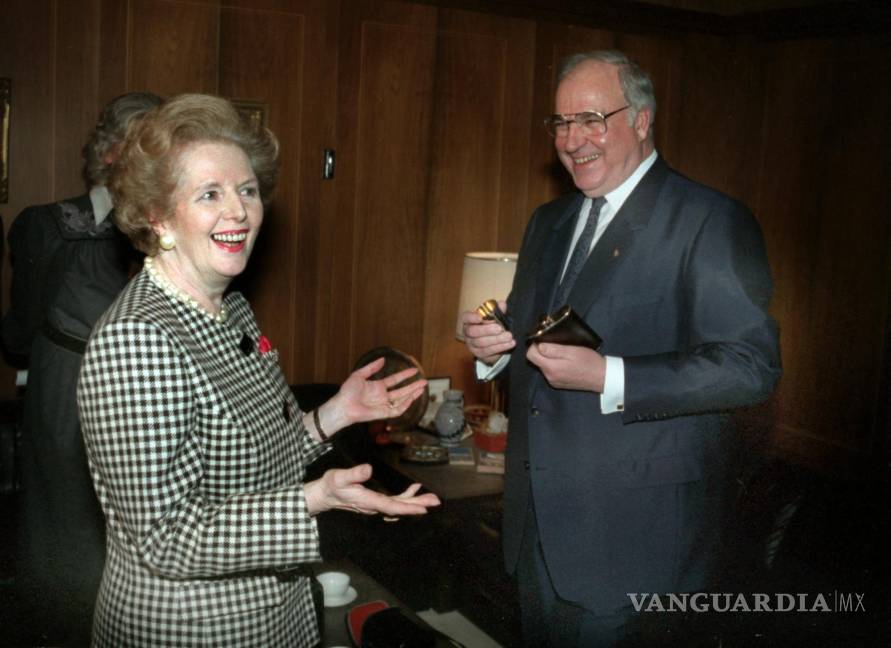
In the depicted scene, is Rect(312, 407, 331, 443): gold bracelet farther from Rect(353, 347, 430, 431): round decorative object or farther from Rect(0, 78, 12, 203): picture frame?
Rect(0, 78, 12, 203): picture frame

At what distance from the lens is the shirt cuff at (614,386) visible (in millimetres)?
2031

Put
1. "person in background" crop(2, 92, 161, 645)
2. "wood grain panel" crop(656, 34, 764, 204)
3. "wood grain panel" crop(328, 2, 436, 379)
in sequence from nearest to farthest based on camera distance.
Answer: "person in background" crop(2, 92, 161, 645)
"wood grain panel" crop(328, 2, 436, 379)
"wood grain panel" crop(656, 34, 764, 204)

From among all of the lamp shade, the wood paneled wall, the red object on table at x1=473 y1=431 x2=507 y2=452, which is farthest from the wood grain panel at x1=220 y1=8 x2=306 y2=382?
the red object on table at x1=473 y1=431 x2=507 y2=452

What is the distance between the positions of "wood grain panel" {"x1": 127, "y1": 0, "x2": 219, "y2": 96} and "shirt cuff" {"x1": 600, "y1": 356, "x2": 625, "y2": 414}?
2363 millimetres

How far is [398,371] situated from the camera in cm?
385

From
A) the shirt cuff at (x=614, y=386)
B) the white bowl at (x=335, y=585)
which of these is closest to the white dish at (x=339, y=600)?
the white bowl at (x=335, y=585)

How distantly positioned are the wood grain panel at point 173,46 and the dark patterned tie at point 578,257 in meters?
2.04

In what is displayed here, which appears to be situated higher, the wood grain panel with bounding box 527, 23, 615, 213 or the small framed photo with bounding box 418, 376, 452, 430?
the wood grain panel with bounding box 527, 23, 615, 213

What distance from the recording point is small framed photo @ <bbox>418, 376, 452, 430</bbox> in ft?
12.7

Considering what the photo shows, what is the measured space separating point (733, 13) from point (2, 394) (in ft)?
13.1

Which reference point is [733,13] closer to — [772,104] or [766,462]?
[772,104]

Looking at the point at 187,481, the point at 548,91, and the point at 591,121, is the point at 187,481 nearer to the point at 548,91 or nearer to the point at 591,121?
the point at 591,121

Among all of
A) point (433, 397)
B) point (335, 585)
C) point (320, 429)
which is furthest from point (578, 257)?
point (433, 397)

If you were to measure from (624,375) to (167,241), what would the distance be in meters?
1.00
